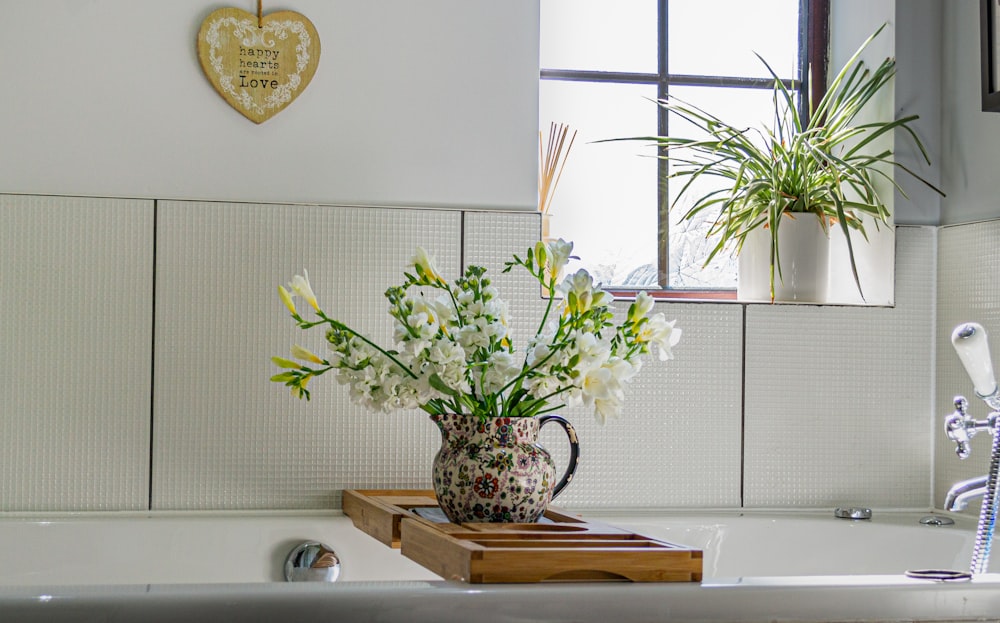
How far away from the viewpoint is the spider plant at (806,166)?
2258mm

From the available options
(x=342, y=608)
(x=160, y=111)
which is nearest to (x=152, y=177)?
(x=160, y=111)

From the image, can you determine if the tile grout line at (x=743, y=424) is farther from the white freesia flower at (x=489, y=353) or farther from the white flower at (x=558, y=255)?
the white flower at (x=558, y=255)

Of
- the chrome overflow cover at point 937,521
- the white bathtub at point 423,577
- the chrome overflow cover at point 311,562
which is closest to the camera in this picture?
the white bathtub at point 423,577

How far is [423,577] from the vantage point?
185 cm

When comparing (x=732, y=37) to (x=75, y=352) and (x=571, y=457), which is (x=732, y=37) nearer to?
→ (x=571, y=457)

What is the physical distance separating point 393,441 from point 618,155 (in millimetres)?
928

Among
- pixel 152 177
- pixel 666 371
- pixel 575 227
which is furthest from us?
pixel 575 227

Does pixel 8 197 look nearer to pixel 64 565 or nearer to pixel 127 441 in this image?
pixel 127 441

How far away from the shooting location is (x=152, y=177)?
2.02m

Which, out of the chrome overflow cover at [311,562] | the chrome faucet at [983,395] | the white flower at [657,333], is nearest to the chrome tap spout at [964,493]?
the chrome faucet at [983,395]

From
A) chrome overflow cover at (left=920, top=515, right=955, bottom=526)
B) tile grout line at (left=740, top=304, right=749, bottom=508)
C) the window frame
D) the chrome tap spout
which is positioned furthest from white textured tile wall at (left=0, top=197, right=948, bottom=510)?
the chrome tap spout

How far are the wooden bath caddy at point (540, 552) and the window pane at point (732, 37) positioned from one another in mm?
1394

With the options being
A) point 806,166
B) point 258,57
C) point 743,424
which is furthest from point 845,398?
point 258,57

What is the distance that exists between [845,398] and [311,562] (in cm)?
118
